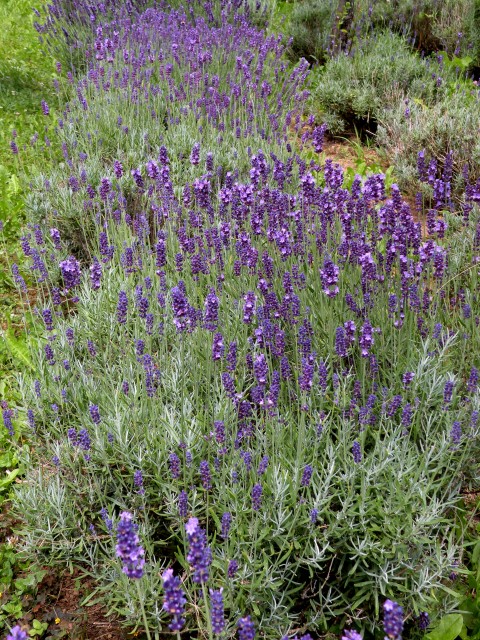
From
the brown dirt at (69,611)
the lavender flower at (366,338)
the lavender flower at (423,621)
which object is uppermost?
→ the lavender flower at (366,338)

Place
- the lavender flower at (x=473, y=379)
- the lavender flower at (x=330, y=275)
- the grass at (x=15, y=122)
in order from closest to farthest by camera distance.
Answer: the lavender flower at (x=473, y=379) → the lavender flower at (x=330, y=275) → the grass at (x=15, y=122)

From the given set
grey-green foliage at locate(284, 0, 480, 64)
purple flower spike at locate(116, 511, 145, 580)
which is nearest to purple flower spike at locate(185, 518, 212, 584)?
purple flower spike at locate(116, 511, 145, 580)

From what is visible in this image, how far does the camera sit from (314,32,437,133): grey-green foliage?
587 cm

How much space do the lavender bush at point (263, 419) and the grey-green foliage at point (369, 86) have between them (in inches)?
91.3

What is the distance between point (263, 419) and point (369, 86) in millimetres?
4504

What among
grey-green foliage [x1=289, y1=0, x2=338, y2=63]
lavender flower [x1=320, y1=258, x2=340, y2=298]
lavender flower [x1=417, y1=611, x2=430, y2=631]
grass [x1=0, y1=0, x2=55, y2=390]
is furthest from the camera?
grey-green foliage [x1=289, y1=0, x2=338, y2=63]

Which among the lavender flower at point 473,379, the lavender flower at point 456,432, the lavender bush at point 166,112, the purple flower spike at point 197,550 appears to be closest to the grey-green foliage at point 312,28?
the lavender bush at point 166,112

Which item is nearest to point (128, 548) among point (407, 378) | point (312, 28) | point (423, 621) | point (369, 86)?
point (423, 621)

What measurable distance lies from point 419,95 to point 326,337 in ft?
13.0

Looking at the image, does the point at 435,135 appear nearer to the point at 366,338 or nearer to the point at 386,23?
the point at 366,338

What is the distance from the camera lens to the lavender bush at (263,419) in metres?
2.03

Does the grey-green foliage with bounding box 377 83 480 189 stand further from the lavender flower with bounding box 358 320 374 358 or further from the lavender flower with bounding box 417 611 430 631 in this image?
the lavender flower with bounding box 417 611 430 631

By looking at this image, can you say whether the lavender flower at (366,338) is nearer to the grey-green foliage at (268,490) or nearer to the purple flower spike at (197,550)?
the grey-green foliage at (268,490)

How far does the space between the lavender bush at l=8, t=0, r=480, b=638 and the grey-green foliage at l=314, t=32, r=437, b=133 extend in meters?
2.32
